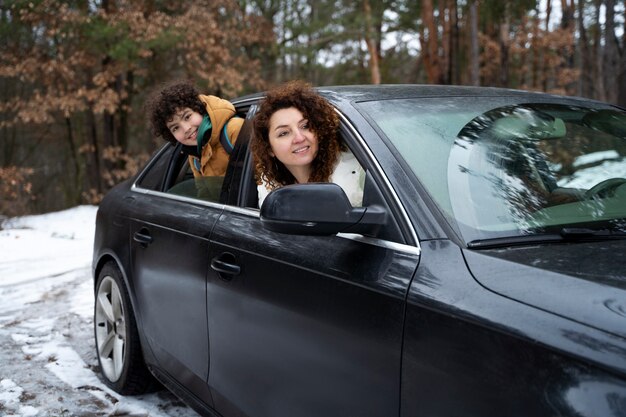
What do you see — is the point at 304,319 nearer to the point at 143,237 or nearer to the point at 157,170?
the point at 143,237

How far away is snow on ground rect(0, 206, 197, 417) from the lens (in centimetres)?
385

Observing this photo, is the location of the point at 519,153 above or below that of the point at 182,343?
above

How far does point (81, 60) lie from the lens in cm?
1622

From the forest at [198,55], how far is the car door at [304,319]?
6.49 metres

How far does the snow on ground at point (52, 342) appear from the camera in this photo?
3846mm

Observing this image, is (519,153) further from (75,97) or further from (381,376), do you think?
(75,97)

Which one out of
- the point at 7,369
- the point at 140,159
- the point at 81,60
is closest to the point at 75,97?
the point at 81,60

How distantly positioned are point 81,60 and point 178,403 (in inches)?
551

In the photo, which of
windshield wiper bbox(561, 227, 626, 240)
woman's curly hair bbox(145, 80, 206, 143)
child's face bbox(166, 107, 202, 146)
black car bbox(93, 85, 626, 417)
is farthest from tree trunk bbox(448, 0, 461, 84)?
windshield wiper bbox(561, 227, 626, 240)

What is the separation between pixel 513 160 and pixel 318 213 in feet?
2.51

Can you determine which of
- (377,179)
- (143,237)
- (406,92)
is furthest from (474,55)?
(377,179)

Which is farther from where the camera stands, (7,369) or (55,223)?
(55,223)

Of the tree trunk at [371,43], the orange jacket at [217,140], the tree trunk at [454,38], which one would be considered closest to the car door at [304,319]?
the orange jacket at [217,140]

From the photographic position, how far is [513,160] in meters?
2.35
